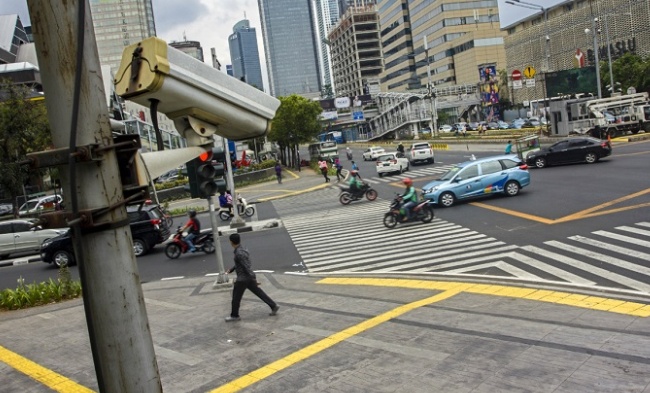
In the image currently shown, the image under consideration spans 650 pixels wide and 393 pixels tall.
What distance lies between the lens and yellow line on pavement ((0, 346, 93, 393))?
24.2 ft

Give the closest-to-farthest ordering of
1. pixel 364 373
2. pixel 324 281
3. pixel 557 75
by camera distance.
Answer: pixel 364 373
pixel 324 281
pixel 557 75

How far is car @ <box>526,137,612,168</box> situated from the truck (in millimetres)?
11756

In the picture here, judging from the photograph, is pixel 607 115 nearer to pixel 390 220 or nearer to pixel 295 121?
pixel 295 121

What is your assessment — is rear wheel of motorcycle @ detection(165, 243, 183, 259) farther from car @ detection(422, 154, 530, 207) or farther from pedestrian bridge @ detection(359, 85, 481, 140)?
pedestrian bridge @ detection(359, 85, 481, 140)

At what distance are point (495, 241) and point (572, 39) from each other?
78.3 meters

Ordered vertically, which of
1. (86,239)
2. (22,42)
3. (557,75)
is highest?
(22,42)

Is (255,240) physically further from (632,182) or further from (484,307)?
(632,182)

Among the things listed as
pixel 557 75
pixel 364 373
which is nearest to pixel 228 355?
pixel 364 373

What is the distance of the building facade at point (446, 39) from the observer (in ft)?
370

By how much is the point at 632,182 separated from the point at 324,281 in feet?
50.2

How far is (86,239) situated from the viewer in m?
Result: 2.84

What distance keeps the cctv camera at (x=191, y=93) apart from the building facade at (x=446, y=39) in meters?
99.1

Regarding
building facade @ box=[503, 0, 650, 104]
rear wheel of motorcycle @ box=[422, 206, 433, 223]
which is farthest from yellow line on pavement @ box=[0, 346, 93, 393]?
building facade @ box=[503, 0, 650, 104]

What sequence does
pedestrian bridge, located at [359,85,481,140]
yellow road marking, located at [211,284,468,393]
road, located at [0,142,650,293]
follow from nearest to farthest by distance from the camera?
yellow road marking, located at [211,284,468,393] → road, located at [0,142,650,293] → pedestrian bridge, located at [359,85,481,140]
